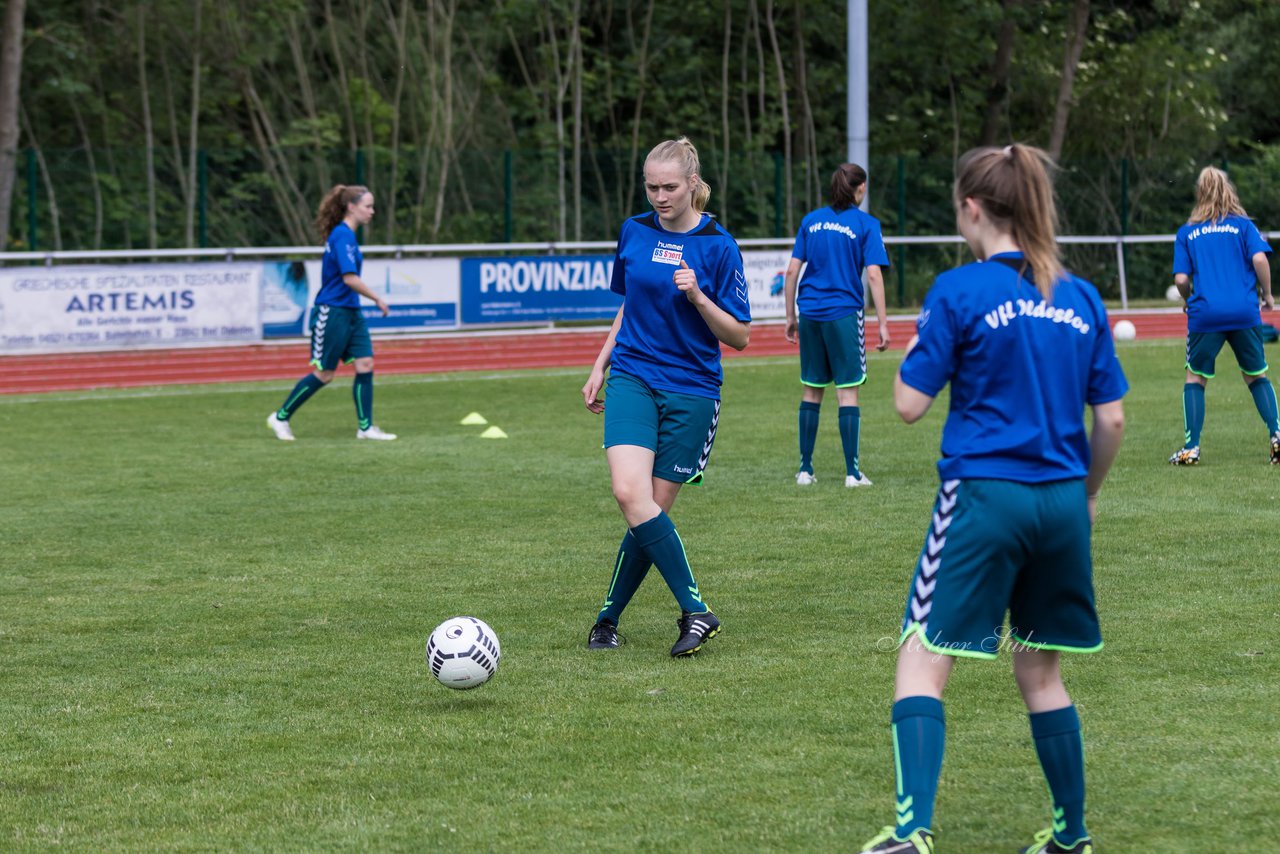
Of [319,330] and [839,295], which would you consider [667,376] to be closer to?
[839,295]

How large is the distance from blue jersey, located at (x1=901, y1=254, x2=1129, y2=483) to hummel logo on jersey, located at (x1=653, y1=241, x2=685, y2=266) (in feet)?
8.31

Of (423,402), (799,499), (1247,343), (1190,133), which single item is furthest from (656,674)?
(1190,133)

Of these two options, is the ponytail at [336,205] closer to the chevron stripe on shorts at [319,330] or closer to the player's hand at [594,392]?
the chevron stripe on shorts at [319,330]

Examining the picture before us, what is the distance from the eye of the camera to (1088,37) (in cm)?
3647

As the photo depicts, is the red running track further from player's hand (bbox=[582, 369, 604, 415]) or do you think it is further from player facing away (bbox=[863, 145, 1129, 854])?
player facing away (bbox=[863, 145, 1129, 854])

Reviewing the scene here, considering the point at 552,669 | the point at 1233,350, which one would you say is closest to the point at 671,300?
the point at 552,669

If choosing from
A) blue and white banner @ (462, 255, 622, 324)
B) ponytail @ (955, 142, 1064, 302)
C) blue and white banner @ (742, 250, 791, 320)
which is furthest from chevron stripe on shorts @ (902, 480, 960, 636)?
blue and white banner @ (742, 250, 791, 320)

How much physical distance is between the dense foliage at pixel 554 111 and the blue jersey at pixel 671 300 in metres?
18.5

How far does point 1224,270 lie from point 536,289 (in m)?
13.0

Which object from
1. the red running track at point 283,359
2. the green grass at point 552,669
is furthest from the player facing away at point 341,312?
the red running track at point 283,359

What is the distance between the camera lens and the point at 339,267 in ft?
43.7

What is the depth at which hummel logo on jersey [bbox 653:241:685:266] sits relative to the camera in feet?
20.9

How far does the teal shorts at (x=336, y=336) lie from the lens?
13.5 metres

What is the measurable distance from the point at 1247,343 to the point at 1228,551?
A: 3401 millimetres
